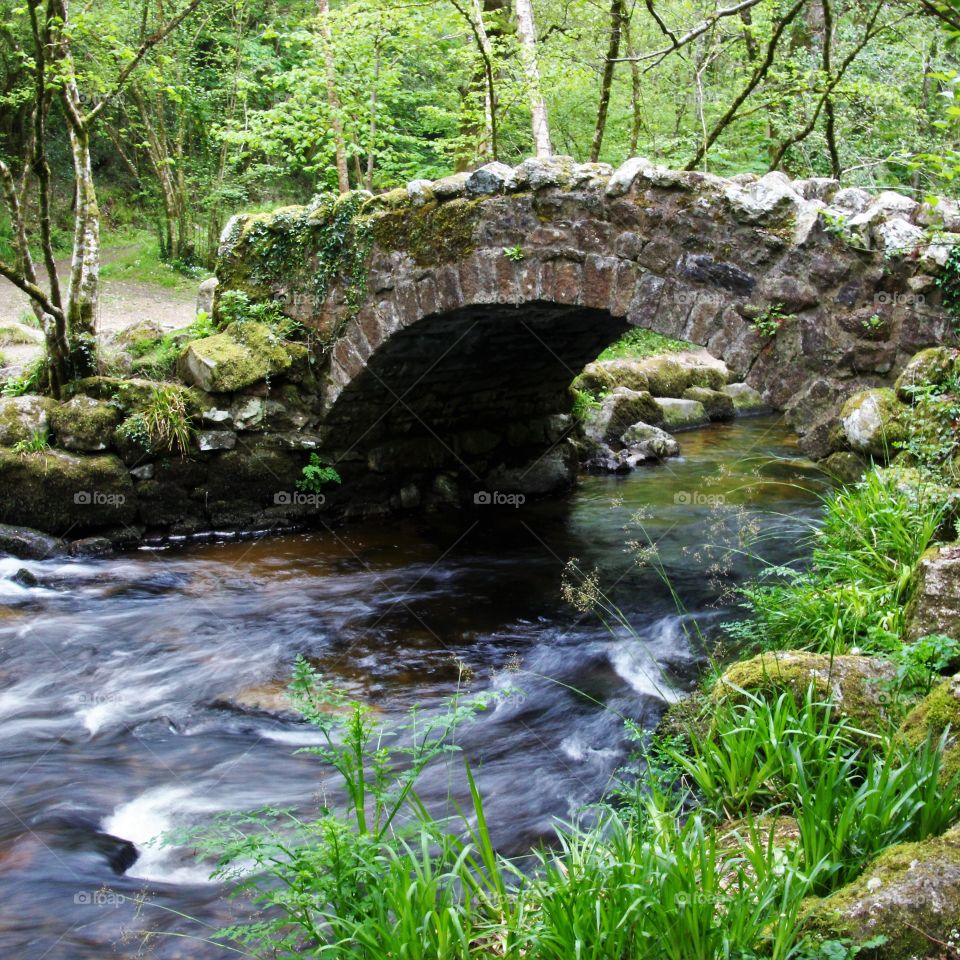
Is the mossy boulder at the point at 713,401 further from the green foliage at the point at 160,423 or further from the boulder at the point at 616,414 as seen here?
the green foliage at the point at 160,423

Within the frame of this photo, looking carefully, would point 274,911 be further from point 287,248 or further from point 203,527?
point 287,248

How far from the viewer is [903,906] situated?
86.0 inches

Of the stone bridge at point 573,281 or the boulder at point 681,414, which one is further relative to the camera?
the boulder at point 681,414

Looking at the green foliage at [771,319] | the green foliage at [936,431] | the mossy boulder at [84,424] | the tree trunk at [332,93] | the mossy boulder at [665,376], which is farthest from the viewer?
the mossy boulder at [665,376]

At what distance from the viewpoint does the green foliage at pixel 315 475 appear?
351 inches

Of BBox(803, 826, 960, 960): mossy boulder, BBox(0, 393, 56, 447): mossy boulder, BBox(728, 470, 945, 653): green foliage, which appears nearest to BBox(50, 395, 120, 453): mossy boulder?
BBox(0, 393, 56, 447): mossy boulder

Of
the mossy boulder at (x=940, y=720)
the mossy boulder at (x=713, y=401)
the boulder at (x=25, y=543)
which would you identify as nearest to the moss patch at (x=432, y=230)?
the boulder at (x=25, y=543)

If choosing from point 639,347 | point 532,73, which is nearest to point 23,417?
point 532,73

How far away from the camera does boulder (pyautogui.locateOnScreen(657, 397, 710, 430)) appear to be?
14.5 m

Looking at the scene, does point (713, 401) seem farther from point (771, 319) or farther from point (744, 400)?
point (771, 319)

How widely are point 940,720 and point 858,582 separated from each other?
5.28 ft

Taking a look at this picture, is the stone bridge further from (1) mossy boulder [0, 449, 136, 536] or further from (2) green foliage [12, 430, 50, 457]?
(2) green foliage [12, 430, 50, 457]

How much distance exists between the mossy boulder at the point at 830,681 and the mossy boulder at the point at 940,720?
160 mm

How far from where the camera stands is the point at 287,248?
Result: 27.9 ft
